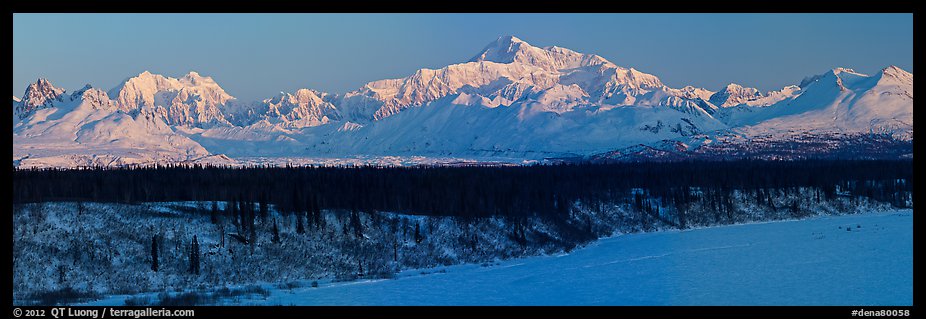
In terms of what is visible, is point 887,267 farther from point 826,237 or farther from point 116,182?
point 116,182

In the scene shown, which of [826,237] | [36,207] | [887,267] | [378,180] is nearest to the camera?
[887,267]

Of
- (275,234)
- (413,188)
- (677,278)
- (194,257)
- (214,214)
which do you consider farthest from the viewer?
(413,188)

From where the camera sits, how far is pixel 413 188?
147m

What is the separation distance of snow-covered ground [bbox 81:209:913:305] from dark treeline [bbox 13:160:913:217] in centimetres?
2057

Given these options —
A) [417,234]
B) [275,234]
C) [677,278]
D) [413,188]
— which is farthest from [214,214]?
[677,278]

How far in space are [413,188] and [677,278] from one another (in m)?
64.1

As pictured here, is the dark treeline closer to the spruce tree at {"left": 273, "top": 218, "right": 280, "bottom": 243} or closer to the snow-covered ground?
the spruce tree at {"left": 273, "top": 218, "right": 280, "bottom": 243}

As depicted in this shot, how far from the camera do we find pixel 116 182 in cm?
13075

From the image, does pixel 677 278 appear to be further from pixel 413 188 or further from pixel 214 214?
pixel 413 188

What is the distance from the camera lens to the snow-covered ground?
2995 inches

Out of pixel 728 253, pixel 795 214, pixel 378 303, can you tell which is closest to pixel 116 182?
pixel 378 303

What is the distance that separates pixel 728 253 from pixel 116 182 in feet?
254

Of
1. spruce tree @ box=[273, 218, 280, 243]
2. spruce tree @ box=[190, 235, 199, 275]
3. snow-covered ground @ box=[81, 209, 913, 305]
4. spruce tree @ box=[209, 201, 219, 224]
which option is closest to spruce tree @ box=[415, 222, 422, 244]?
snow-covered ground @ box=[81, 209, 913, 305]
